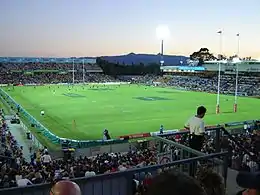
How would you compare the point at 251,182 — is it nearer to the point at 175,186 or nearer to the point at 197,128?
the point at 175,186

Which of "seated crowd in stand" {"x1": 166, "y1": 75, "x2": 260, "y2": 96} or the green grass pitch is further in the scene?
"seated crowd in stand" {"x1": 166, "y1": 75, "x2": 260, "y2": 96}

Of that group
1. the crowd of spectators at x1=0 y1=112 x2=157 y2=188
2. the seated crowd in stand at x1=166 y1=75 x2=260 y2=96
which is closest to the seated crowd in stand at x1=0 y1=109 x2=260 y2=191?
the crowd of spectators at x1=0 y1=112 x2=157 y2=188

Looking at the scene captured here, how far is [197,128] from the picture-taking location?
23.1 feet

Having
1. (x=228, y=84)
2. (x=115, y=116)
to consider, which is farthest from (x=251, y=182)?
(x=228, y=84)

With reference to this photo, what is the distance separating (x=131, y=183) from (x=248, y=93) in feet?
202

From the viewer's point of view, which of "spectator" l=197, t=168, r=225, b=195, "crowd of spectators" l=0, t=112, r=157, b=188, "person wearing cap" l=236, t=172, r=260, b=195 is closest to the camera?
"person wearing cap" l=236, t=172, r=260, b=195

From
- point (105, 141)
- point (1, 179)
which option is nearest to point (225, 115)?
point (105, 141)

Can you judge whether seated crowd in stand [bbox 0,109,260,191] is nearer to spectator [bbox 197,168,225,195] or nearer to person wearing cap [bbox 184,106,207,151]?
person wearing cap [bbox 184,106,207,151]

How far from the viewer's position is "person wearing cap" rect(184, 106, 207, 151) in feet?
23.0

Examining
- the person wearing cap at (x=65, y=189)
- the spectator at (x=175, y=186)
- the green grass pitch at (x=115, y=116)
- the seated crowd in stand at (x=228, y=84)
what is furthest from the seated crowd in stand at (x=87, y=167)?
the seated crowd in stand at (x=228, y=84)

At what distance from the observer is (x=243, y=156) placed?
1048 cm

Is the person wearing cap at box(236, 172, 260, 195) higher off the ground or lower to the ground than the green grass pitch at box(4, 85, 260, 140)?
higher

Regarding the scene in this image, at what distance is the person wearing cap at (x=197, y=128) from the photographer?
23.0ft

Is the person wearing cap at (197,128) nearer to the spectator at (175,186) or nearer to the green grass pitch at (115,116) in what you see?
the spectator at (175,186)
